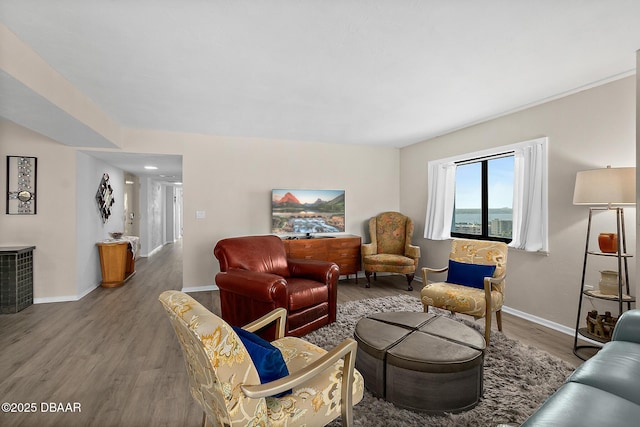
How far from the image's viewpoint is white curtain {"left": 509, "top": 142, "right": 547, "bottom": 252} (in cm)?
349

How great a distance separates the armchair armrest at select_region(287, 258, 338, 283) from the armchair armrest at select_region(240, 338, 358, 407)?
185cm

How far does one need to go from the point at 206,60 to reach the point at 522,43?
2.39 meters

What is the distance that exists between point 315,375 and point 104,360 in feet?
7.39

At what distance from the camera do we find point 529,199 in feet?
11.9

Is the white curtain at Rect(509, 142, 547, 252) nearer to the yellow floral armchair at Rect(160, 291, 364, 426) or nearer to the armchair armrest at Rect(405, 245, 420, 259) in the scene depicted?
the armchair armrest at Rect(405, 245, 420, 259)

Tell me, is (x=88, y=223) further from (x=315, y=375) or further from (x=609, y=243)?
(x=609, y=243)

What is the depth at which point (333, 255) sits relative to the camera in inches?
203

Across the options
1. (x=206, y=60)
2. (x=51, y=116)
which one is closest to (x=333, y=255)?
(x=206, y=60)

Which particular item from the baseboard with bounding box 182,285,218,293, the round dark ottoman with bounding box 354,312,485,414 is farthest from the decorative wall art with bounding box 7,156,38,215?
the round dark ottoman with bounding box 354,312,485,414

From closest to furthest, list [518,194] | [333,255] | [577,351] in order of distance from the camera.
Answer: [577,351], [518,194], [333,255]

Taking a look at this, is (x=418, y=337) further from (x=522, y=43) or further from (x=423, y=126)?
(x=423, y=126)

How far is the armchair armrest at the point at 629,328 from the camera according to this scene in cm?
185

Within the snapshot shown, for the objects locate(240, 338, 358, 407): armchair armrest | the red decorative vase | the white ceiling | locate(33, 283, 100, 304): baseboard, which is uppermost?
the white ceiling

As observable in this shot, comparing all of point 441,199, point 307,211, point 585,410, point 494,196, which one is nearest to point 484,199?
point 494,196
